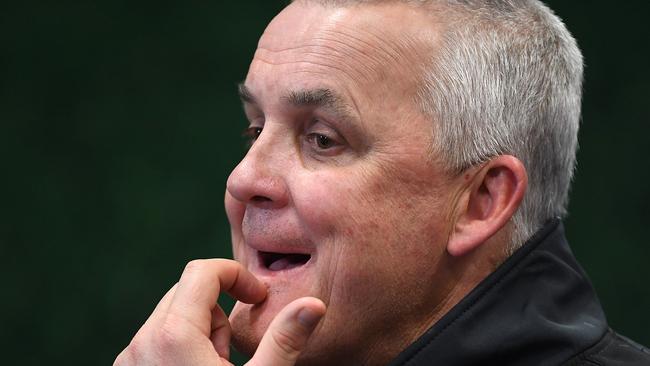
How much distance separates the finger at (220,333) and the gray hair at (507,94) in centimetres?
51

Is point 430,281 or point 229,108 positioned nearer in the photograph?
point 430,281

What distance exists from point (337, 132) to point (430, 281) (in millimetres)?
328

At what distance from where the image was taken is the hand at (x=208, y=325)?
1802 millimetres

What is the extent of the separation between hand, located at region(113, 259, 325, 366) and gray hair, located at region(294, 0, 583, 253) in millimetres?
420

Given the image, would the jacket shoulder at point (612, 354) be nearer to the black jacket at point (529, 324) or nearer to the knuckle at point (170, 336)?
the black jacket at point (529, 324)

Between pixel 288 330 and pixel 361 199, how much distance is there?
0.29 m

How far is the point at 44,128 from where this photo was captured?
384 centimetres

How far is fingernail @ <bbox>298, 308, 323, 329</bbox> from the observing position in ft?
5.86

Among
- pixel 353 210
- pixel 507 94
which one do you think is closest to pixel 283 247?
pixel 353 210

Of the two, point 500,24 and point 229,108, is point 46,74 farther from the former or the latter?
point 500,24

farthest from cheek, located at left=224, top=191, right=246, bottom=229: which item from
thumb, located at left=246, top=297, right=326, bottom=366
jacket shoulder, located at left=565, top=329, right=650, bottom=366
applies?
jacket shoulder, located at left=565, top=329, right=650, bottom=366

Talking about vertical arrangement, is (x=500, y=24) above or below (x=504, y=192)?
above

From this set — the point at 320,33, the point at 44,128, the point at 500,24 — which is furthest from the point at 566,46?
the point at 44,128

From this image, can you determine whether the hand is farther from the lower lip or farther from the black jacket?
the black jacket
